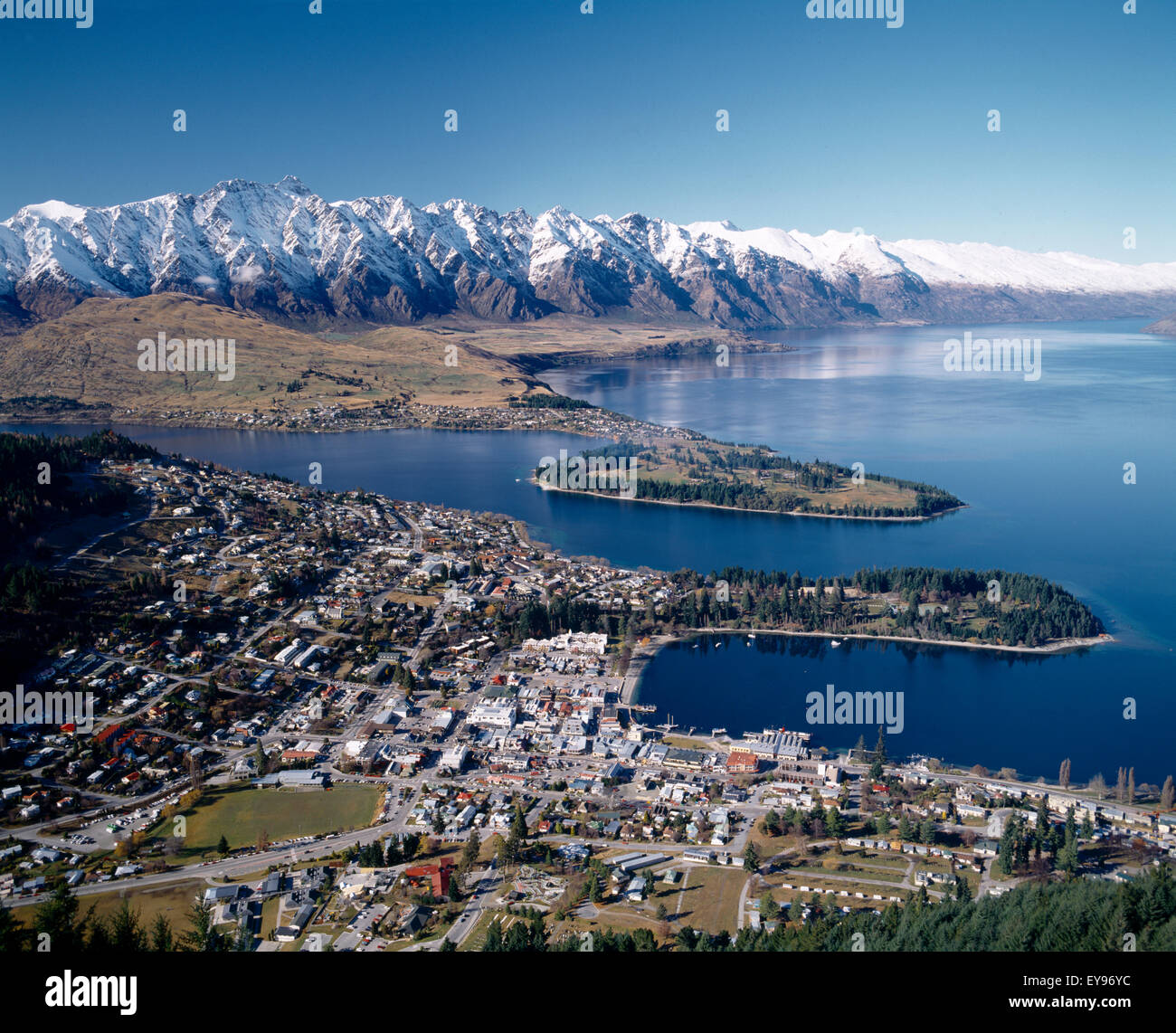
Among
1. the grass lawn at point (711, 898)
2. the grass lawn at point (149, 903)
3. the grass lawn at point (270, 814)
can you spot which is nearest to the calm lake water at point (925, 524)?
the grass lawn at point (711, 898)

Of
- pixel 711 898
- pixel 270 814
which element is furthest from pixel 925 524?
pixel 270 814

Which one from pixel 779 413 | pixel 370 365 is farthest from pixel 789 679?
pixel 370 365

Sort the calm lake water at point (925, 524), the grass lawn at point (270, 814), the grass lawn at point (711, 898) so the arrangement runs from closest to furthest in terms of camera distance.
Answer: the grass lawn at point (711, 898)
the grass lawn at point (270, 814)
the calm lake water at point (925, 524)

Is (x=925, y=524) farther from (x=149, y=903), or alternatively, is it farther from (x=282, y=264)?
(x=282, y=264)

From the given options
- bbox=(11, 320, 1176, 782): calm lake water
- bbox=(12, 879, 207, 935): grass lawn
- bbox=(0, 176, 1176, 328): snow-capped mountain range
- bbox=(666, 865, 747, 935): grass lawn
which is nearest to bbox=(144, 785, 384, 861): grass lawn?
bbox=(12, 879, 207, 935): grass lawn

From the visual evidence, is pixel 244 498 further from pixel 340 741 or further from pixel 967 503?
pixel 967 503

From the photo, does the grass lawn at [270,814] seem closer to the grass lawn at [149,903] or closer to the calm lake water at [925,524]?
the grass lawn at [149,903]

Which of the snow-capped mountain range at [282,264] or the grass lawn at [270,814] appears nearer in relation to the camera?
the grass lawn at [270,814]

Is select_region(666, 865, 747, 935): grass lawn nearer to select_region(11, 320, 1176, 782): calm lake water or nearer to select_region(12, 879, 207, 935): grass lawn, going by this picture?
select_region(11, 320, 1176, 782): calm lake water
